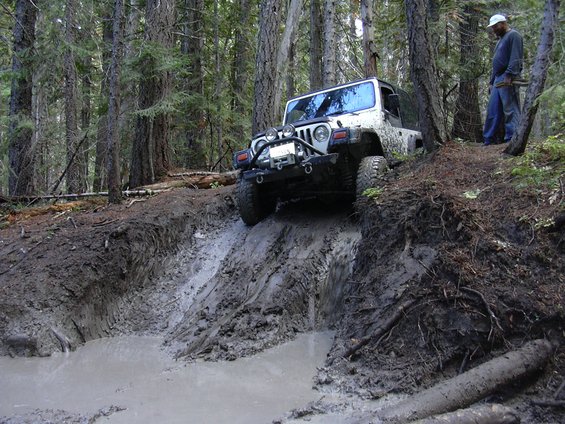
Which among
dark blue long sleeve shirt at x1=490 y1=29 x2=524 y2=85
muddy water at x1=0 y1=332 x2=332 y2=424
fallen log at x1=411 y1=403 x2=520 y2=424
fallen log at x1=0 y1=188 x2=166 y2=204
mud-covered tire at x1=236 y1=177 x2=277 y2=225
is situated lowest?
muddy water at x1=0 y1=332 x2=332 y2=424

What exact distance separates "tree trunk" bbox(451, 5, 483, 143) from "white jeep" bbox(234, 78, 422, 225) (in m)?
4.32

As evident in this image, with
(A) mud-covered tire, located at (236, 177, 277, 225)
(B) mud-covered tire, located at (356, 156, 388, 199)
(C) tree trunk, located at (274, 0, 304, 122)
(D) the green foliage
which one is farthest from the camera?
(C) tree trunk, located at (274, 0, 304, 122)

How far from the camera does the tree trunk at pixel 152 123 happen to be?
1175cm

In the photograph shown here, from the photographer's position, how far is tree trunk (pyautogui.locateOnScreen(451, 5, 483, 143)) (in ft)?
42.8

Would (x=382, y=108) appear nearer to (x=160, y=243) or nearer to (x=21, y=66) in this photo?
(x=160, y=243)

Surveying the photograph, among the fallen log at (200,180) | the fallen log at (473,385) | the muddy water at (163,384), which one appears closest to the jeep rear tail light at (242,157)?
the muddy water at (163,384)

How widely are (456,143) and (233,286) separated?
410 cm

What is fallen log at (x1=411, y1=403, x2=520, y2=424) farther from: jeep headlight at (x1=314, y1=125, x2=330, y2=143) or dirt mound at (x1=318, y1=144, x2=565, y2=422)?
jeep headlight at (x1=314, y1=125, x2=330, y2=143)

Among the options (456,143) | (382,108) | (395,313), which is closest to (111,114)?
(382,108)

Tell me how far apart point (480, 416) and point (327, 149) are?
185 inches

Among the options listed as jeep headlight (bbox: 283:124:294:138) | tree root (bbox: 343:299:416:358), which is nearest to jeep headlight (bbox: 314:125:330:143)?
jeep headlight (bbox: 283:124:294:138)

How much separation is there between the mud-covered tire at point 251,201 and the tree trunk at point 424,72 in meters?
2.87

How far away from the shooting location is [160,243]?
861 cm

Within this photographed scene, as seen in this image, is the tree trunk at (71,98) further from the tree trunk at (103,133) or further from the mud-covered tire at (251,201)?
the mud-covered tire at (251,201)
